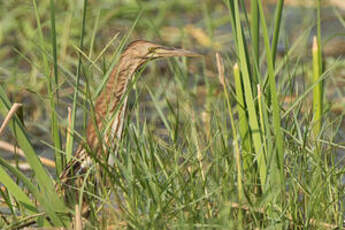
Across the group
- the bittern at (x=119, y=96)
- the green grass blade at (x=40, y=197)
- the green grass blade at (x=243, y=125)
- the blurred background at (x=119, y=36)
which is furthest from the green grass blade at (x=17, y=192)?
the blurred background at (x=119, y=36)

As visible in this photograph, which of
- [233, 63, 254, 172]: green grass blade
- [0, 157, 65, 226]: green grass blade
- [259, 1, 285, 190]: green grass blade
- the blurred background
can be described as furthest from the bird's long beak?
the blurred background

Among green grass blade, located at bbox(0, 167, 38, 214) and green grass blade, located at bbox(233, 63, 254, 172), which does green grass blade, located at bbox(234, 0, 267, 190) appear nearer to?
green grass blade, located at bbox(233, 63, 254, 172)

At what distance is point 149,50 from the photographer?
2.59m

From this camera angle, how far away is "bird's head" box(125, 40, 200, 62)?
256 cm

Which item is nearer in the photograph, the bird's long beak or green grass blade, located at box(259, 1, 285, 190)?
green grass blade, located at box(259, 1, 285, 190)

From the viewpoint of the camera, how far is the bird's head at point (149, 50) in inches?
101

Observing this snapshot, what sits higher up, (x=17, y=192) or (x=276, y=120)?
(x=276, y=120)

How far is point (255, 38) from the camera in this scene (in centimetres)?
233

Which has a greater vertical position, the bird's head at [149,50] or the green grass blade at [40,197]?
the bird's head at [149,50]

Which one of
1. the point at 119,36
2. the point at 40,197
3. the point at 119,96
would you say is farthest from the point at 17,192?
the point at 119,36

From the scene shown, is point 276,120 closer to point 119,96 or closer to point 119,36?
point 119,96

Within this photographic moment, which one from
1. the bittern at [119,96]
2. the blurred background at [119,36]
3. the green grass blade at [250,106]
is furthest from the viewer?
the blurred background at [119,36]

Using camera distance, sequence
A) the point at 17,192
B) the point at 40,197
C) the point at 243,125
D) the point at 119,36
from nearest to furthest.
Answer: the point at 40,197 < the point at 17,192 < the point at 243,125 < the point at 119,36

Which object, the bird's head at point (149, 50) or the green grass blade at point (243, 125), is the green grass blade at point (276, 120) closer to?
the green grass blade at point (243, 125)
